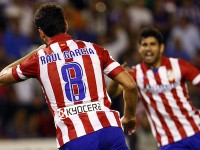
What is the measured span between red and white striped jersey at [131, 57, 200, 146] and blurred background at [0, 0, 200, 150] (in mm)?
3216

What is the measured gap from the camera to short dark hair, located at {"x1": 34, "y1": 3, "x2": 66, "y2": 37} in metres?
5.27

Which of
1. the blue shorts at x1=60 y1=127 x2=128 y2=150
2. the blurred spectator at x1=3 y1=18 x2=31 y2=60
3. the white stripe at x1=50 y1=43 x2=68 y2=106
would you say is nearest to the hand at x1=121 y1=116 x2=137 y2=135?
the blue shorts at x1=60 y1=127 x2=128 y2=150

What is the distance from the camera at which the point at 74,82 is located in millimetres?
5223

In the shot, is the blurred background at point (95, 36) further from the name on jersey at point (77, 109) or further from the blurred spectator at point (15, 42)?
the name on jersey at point (77, 109)

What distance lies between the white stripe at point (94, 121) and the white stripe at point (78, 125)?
9cm

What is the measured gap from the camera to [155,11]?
1345 cm

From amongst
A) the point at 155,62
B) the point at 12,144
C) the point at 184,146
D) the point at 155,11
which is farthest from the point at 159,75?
the point at 155,11

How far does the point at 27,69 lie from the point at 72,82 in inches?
15.5

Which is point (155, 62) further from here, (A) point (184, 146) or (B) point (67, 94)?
(B) point (67, 94)

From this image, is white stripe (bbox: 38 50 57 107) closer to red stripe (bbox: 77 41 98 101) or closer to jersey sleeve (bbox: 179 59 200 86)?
red stripe (bbox: 77 41 98 101)

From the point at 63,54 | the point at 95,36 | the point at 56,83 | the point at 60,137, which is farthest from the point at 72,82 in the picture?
the point at 95,36

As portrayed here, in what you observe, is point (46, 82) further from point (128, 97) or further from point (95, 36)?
point (95, 36)

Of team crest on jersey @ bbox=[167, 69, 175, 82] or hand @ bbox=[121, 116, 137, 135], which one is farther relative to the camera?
team crest on jersey @ bbox=[167, 69, 175, 82]

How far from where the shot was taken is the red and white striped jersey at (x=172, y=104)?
705 cm
